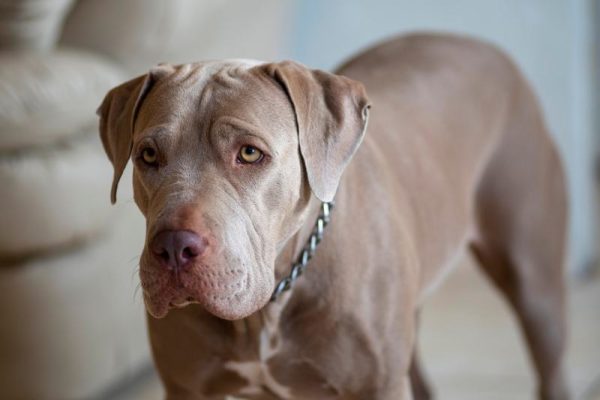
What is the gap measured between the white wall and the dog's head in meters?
1.85

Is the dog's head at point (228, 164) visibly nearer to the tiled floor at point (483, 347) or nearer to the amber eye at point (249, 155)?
the amber eye at point (249, 155)

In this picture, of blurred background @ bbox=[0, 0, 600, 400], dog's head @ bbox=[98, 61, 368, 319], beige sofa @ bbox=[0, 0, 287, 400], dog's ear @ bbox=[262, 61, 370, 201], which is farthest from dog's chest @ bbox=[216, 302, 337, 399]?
beige sofa @ bbox=[0, 0, 287, 400]

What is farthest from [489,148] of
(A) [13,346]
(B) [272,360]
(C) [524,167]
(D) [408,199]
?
(A) [13,346]

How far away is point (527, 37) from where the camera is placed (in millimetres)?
3393

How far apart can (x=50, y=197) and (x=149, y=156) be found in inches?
30.8

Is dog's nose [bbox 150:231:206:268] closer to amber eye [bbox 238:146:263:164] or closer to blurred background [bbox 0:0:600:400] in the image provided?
amber eye [bbox 238:146:263:164]

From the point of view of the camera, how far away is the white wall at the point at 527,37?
11.1 feet

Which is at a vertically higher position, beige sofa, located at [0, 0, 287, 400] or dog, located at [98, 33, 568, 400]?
dog, located at [98, 33, 568, 400]

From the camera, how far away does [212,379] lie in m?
1.85

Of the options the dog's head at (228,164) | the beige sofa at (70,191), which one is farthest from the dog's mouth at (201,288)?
the beige sofa at (70,191)

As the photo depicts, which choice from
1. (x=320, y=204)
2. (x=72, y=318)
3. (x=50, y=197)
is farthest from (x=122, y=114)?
(x=72, y=318)

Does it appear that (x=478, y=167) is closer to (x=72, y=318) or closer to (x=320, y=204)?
(x=320, y=204)

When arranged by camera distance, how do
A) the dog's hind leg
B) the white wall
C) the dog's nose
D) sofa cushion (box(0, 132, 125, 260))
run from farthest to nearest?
1. the white wall
2. the dog's hind leg
3. sofa cushion (box(0, 132, 125, 260))
4. the dog's nose

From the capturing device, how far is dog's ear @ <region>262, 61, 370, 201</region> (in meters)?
1.62
